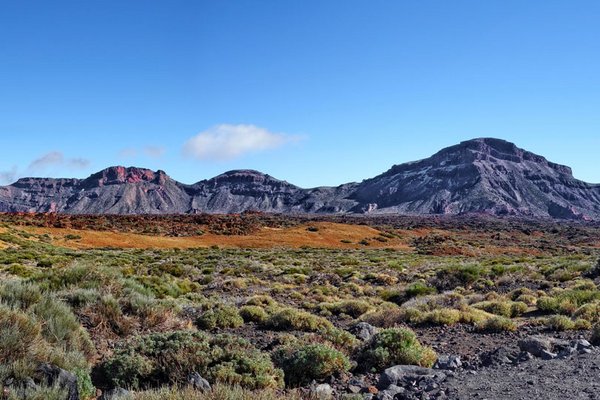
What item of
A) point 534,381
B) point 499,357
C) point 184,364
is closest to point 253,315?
point 184,364

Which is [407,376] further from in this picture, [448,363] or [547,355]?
[547,355]

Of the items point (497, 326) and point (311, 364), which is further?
point (497, 326)

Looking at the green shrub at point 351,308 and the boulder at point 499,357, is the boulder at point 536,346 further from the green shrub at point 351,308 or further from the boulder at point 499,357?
the green shrub at point 351,308

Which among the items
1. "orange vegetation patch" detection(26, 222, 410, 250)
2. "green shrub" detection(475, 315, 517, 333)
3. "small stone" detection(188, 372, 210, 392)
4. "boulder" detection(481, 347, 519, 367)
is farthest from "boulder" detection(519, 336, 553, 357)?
"orange vegetation patch" detection(26, 222, 410, 250)

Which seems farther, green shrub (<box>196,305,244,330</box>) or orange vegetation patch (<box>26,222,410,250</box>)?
orange vegetation patch (<box>26,222,410,250</box>)

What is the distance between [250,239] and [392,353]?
5281 centimetres

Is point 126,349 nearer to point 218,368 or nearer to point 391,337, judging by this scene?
point 218,368

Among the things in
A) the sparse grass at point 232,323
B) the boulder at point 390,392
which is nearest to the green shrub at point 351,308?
the sparse grass at point 232,323

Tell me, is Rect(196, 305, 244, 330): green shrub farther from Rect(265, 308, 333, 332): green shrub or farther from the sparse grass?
Rect(265, 308, 333, 332): green shrub

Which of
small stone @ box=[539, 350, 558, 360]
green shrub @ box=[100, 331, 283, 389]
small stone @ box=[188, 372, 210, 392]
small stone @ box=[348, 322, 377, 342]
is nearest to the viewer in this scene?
small stone @ box=[188, 372, 210, 392]

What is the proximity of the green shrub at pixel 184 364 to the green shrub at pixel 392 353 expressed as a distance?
1.76 metres

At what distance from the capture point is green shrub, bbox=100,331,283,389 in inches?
250

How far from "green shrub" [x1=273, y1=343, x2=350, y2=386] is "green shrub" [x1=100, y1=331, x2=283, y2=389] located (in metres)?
0.39

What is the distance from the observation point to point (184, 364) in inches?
265
